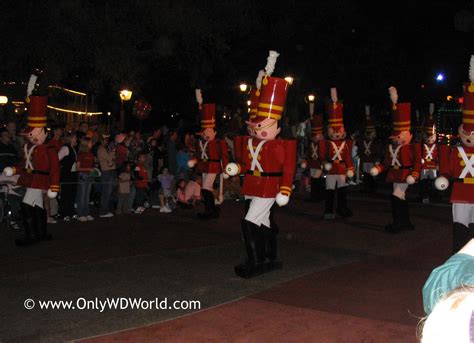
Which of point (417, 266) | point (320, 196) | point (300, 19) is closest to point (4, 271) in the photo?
point (417, 266)

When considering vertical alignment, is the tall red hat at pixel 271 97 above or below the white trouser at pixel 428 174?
above

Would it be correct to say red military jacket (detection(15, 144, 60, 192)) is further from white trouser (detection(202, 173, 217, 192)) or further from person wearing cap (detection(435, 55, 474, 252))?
person wearing cap (detection(435, 55, 474, 252))

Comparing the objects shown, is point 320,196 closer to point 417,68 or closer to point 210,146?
point 210,146

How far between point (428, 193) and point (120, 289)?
37.8ft

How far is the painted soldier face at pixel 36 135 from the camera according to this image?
962 centimetres

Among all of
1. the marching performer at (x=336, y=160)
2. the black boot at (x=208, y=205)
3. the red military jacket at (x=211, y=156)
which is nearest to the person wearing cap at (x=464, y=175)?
the marching performer at (x=336, y=160)

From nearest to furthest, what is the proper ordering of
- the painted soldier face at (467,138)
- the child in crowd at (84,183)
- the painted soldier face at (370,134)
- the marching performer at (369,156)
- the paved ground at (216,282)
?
1. the paved ground at (216,282)
2. the painted soldier face at (467,138)
3. the child in crowd at (84,183)
4. the marching performer at (369,156)
5. the painted soldier face at (370,134)

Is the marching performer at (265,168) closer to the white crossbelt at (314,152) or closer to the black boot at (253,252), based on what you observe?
the black boot at (253,252)

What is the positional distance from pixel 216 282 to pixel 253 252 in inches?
25.0

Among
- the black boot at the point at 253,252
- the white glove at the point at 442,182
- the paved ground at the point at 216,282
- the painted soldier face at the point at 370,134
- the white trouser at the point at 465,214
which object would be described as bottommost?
the paved ground at the point at 216,282

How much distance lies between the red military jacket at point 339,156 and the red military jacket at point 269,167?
4.92 meters

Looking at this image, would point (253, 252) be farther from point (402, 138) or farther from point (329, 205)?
point (329, 205)

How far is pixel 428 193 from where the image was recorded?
16.7 meters

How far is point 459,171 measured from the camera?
823 centimetres
